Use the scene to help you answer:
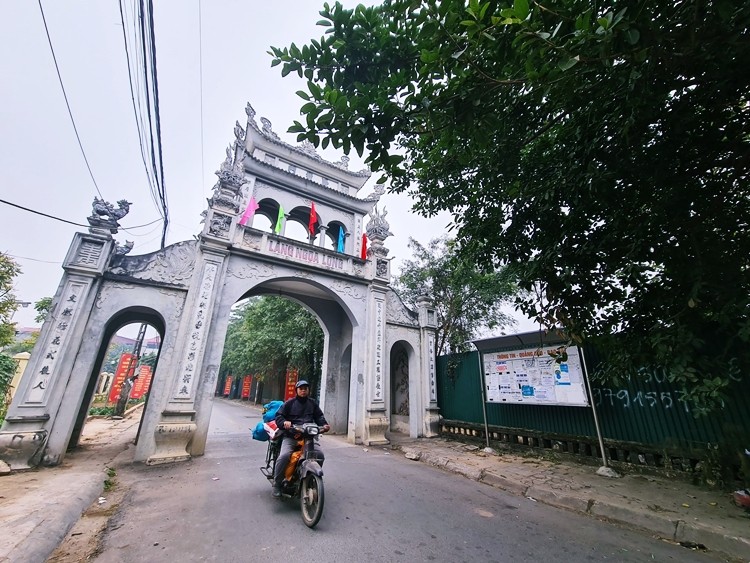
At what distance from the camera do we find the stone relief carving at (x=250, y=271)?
7621mm

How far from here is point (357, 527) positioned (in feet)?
10.5

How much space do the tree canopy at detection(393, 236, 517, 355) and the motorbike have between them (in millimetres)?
7482

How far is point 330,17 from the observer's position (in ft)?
8.92

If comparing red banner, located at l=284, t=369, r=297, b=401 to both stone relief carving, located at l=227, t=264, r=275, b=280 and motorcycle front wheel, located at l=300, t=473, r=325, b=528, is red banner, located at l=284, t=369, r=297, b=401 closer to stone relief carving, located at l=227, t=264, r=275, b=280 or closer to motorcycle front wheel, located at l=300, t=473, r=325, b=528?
stone relief carving, located at l=227, t=264, r=275, b=280

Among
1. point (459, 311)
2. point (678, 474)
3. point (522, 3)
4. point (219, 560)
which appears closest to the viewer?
point (522, 3)

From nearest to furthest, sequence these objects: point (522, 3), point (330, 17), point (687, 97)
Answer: point (522, 3) → point (330, 17) → point (687, 97)

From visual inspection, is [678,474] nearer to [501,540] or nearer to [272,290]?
[501,540]

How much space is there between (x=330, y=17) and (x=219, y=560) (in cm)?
→ 471

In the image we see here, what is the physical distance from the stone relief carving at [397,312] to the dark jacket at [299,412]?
5.60 m

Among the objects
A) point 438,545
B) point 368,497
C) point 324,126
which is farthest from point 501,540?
point 324,126

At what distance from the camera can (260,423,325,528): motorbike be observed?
123 inches

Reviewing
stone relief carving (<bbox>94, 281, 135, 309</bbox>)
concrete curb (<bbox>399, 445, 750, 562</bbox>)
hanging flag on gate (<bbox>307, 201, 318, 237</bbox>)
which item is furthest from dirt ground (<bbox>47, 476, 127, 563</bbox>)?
hanging flag on gate (<bbox>307, 201, 318, 237</bbox>)

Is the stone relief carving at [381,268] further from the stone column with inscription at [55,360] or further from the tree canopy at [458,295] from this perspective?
the stone column with inscription at [55,360]

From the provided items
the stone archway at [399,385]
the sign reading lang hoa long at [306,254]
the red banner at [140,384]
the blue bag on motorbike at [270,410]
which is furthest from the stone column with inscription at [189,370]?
the red banner at [140,384]
